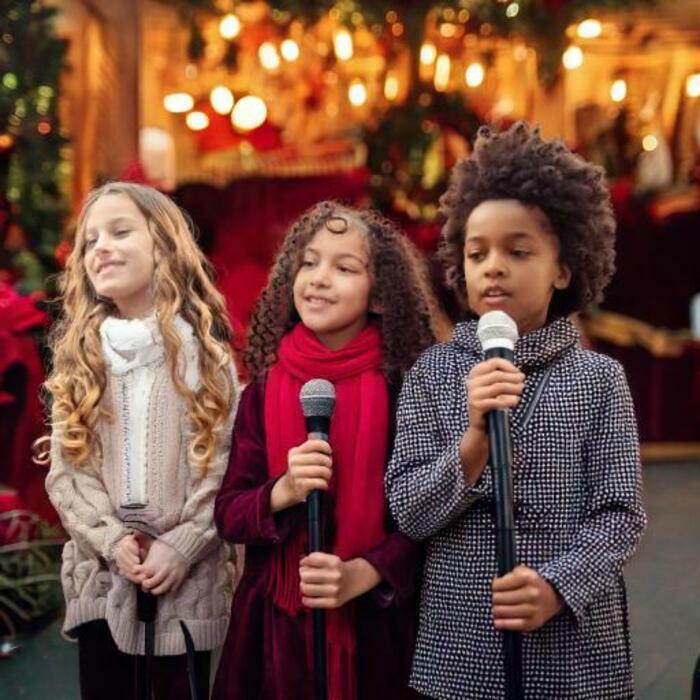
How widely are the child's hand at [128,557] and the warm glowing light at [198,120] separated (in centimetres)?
766

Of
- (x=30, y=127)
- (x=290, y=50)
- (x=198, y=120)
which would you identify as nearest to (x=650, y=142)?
(x=290, y=50)

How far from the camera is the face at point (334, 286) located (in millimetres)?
2545

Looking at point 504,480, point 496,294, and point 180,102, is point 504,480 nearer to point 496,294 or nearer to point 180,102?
point 496,294

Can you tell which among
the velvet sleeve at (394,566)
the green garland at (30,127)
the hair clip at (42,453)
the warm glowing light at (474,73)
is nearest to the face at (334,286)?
the velvet sleeve at (394,566)

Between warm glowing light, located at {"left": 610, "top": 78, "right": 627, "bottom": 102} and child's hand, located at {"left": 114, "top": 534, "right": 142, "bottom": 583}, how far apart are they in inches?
347

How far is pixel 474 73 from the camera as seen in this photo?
28.7 feet

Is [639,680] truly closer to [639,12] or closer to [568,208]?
[568,208]

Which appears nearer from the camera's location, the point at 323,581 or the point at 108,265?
the point at 323,581

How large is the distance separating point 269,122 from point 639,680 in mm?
6316

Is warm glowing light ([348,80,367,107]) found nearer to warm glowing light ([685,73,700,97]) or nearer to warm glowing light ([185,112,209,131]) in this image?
warm glowing light ([185,112,209,131])

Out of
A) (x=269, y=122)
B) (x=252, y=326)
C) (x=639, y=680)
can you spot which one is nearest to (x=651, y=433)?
(x=269, y=122)

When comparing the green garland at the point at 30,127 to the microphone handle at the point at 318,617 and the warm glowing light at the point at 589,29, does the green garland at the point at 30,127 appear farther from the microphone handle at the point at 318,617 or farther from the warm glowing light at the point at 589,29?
the warm glowing light at the point at 589,29

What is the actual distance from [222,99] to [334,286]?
699 centimetres

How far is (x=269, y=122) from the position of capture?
956 cm
